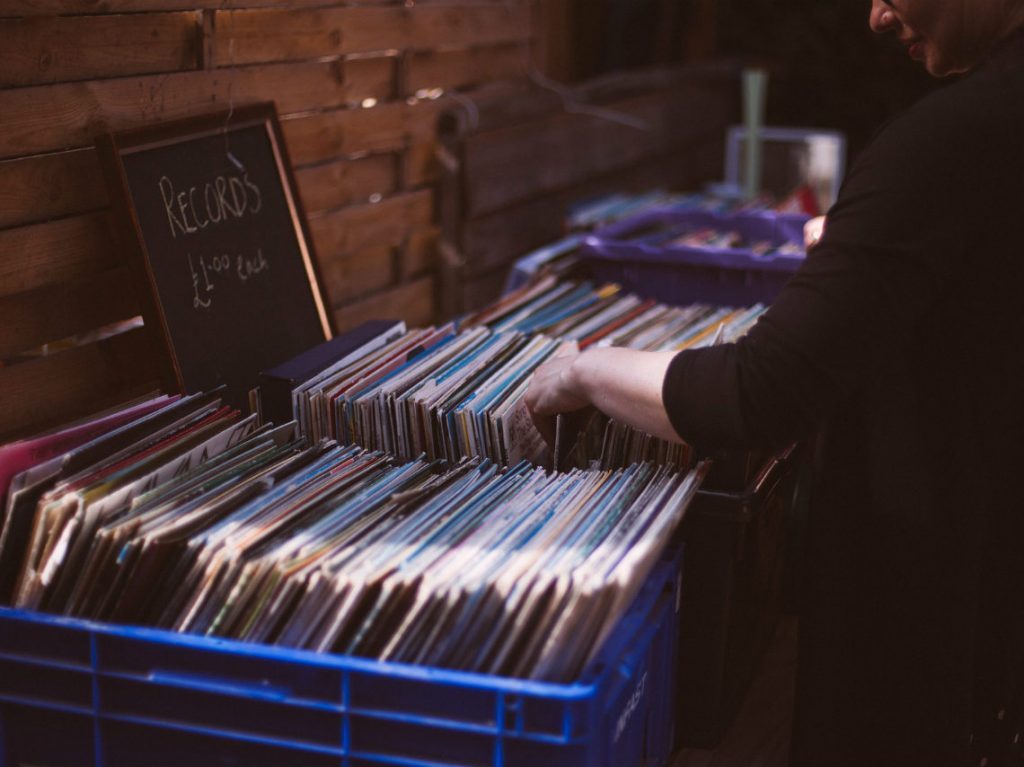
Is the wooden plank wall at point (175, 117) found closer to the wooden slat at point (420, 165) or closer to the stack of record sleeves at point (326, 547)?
the wooden slat at point (420, 165)

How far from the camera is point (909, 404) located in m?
1.34

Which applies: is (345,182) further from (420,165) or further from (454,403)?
(454,403)

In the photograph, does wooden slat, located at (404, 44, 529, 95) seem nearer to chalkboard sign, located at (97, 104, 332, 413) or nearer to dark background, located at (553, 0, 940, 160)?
chalkboard sign, located at (97, 104, 332, 413)

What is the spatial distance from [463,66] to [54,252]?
4.79ft

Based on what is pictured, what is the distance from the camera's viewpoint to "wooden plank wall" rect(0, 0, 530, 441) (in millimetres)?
1749

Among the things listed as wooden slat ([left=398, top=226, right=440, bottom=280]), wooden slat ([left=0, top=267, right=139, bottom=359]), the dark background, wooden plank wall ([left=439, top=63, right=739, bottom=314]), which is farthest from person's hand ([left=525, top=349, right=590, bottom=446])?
the dark background

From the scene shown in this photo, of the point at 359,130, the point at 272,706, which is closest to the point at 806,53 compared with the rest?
the point at 359,130

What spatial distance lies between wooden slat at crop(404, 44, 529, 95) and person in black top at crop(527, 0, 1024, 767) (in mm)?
1453

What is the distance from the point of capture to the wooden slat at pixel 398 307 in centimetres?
263

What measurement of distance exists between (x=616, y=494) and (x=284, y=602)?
18.9 inches

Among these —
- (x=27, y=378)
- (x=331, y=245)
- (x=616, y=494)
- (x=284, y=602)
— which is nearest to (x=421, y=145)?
(x=331, y=245)

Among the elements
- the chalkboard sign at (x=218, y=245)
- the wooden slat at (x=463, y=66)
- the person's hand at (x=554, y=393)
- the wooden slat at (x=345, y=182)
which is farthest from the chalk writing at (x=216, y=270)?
the wooden slat at (x=463, y=66)

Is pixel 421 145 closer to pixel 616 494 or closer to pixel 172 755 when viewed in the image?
pixel 616 494

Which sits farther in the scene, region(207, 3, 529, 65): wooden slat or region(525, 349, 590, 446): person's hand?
region(207, 3, 529, 65): wooden slat
